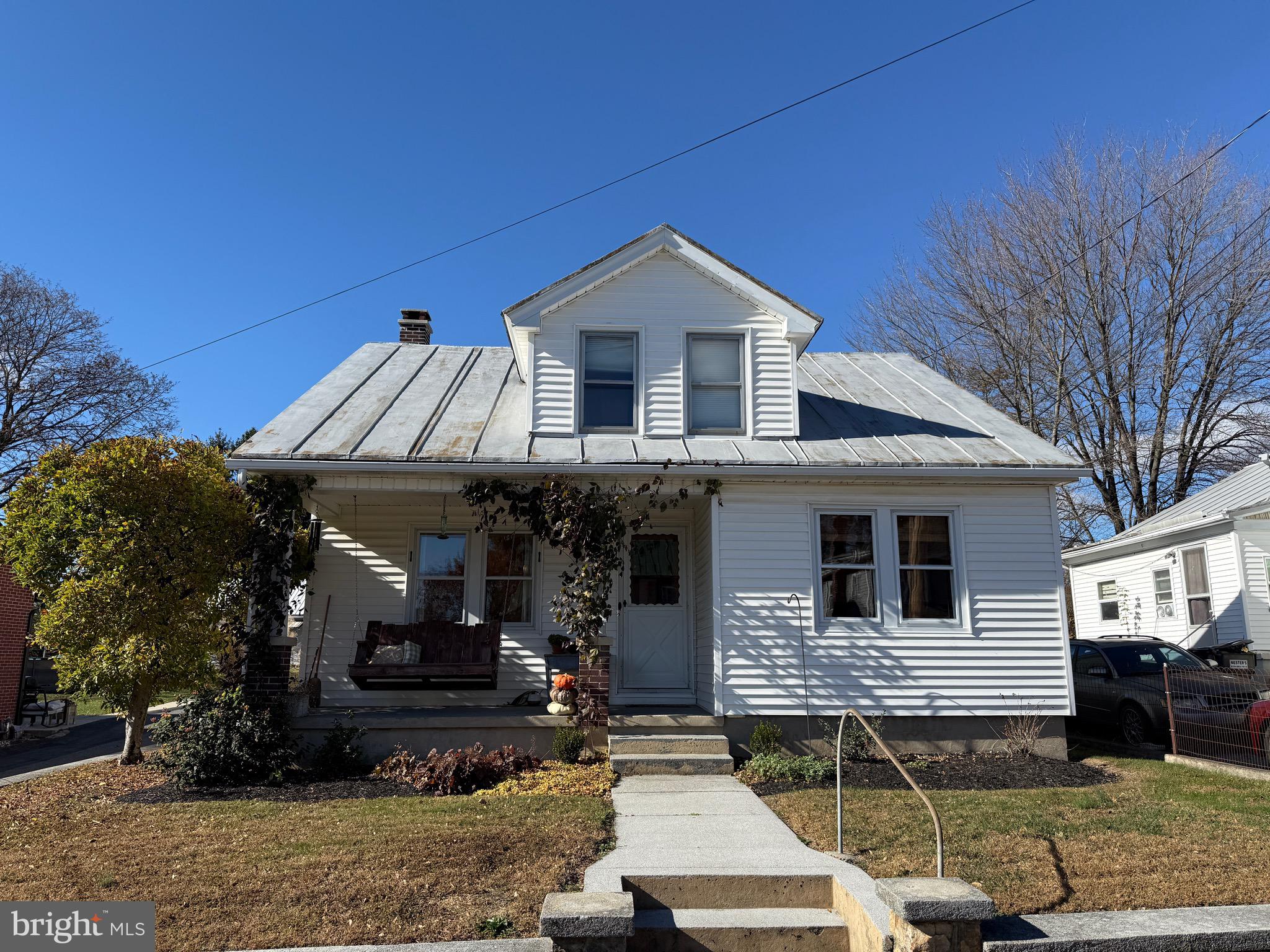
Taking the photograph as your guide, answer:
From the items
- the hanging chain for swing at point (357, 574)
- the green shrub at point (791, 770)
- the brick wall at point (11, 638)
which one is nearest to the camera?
the green shrub at point (791, 770)

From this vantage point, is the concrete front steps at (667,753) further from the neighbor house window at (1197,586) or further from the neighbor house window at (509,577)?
the neighbor house window at (1197,586)

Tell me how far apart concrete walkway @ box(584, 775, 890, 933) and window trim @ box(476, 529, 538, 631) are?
3455 mm

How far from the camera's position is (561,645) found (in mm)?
10773

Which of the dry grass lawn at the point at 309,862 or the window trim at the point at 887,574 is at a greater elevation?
the window trim at the point at 887,574

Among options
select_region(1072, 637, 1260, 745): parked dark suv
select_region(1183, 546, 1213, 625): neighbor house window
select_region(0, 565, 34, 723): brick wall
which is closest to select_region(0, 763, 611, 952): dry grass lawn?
select_region(1072, 637, 1260, 745): parked dark suv

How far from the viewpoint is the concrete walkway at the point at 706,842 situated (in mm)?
5059

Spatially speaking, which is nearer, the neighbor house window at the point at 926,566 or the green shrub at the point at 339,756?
the green shrub at the point at 339,756

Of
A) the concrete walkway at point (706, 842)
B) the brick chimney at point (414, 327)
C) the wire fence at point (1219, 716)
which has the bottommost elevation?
the concrete walkway at point (706, 842)

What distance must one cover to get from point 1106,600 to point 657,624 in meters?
14.2

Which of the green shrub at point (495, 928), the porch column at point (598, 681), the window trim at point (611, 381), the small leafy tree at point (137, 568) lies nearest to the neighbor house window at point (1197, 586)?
the window trim at point (611, 381)

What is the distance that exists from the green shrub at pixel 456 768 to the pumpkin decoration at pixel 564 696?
0.60 m

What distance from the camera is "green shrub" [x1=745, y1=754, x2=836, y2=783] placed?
849 cm

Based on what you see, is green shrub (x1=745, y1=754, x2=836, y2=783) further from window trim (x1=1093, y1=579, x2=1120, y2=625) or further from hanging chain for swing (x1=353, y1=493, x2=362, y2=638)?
window trim (x1=1093, y1=579, x2=1120, y2=625)

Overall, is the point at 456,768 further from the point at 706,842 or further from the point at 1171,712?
the point at 1171,712
